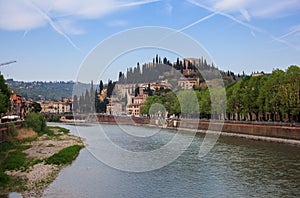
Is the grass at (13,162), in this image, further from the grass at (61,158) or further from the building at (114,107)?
the building at (114,107)

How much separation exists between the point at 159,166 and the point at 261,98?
27821mm

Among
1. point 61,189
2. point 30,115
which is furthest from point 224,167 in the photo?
point 30,115

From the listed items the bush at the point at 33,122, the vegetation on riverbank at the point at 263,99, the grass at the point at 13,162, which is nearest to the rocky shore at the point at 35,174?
the grass at the point at 13,162

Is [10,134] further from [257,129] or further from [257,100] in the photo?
[257,100]

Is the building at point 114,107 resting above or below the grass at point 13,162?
above

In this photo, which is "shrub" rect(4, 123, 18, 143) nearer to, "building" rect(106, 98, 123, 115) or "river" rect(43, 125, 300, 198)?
"river" rect(43, 125, 300, 198)

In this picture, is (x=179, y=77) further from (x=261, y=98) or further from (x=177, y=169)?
(x=177, y=169)

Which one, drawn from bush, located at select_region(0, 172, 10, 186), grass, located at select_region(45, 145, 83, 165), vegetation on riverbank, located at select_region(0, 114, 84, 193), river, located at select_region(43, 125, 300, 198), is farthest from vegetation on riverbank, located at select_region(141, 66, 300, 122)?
bush, located at select_region(0, 172, 10, 186)

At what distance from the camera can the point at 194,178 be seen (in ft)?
77.0

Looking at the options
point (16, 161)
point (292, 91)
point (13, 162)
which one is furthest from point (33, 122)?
point (292, 91)

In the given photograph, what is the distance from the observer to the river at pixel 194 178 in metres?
19.9

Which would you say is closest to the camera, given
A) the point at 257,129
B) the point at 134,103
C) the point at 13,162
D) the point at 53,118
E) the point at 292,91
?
the point at 13,162

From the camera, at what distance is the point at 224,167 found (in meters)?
27.4

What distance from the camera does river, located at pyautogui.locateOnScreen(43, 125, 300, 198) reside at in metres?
19.9
